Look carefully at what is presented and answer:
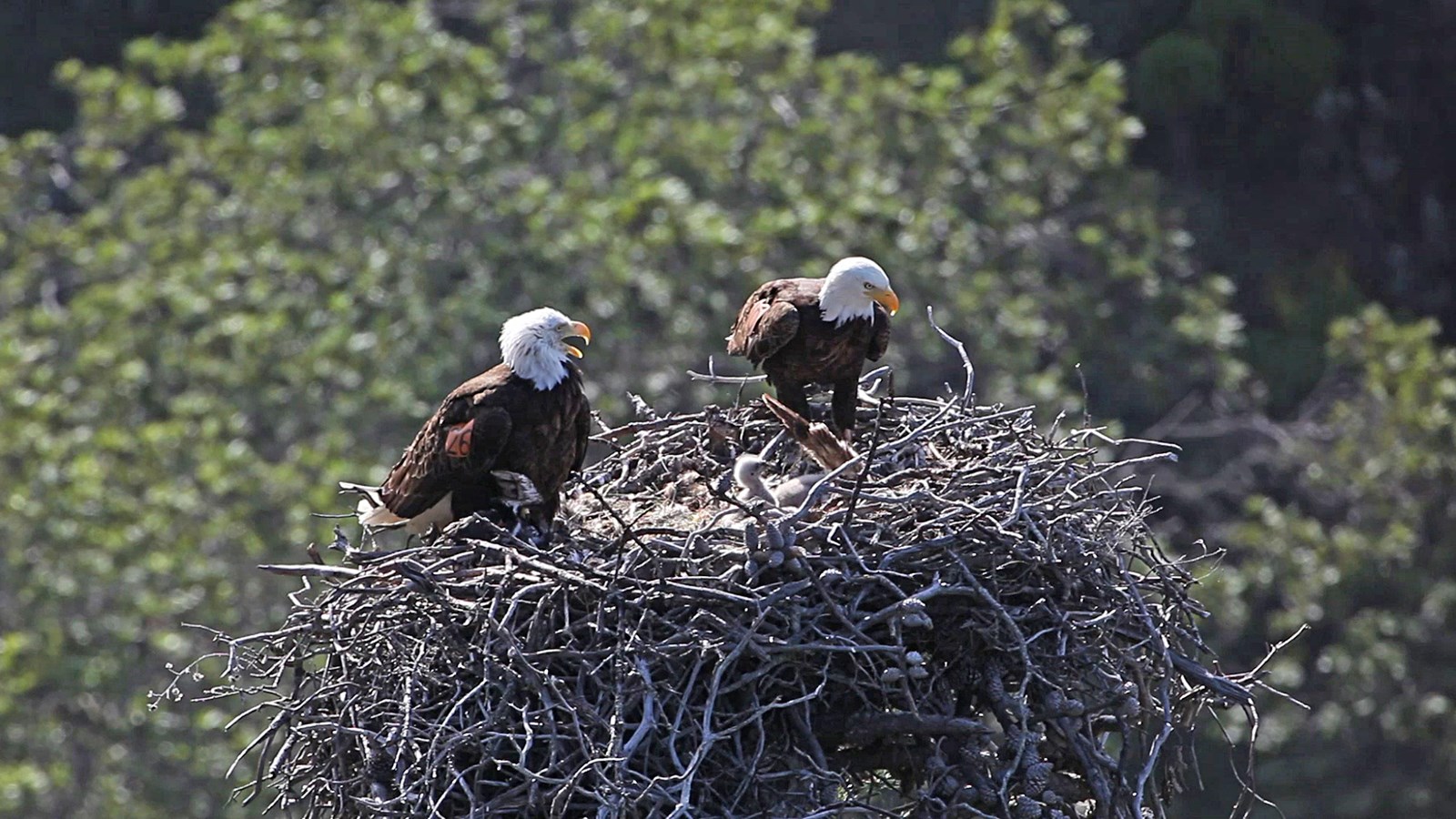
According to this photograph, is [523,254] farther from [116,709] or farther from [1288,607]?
[1288,607]

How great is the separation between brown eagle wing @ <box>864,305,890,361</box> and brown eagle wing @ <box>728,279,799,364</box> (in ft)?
0.78

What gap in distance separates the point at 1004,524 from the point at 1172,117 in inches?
466

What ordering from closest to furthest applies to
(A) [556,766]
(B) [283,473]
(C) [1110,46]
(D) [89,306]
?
(A) [556,766]
(B) [283,473]
(D) [89,306]
(C) [1110,46]

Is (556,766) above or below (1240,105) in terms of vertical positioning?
above

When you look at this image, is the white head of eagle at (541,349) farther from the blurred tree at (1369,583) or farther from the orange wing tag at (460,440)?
the blurred tree at (1369,583)

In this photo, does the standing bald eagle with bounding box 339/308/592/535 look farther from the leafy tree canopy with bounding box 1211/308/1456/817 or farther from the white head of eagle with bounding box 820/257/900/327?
the leafy tree canopy with bounding box 1211/308/1456/817

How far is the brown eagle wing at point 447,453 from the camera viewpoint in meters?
5.98

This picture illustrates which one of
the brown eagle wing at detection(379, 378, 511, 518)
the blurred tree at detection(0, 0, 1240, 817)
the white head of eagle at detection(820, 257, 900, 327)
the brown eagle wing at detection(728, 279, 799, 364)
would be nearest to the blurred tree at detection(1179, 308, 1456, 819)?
the blurred tree at detection(0, 0, 1240, 817)

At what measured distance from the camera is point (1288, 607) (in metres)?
14.5

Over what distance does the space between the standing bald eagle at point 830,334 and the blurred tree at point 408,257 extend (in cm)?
492

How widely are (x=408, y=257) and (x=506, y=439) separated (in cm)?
648

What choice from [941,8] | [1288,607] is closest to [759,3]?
[941,8]

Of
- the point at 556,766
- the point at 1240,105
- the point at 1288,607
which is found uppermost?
the point at 556,766

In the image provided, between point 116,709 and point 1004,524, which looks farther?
point 116,709
